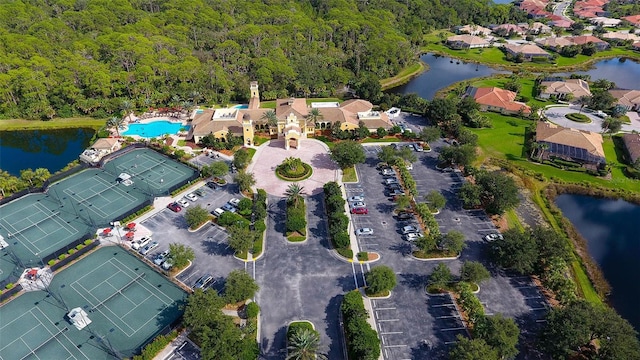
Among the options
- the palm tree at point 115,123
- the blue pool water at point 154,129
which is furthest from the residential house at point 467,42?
the palm tree at point 115,123

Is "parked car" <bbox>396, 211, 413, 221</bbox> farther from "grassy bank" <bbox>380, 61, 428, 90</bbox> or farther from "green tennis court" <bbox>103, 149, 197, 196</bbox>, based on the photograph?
"grassy bank" <bbox>380, 61, 428, 90</bbox>

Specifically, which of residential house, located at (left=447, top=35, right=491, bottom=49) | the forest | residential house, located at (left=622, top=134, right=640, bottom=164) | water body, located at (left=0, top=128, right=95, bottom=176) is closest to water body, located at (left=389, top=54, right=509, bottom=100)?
the forest

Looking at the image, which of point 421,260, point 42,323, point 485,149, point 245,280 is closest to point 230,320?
point 245,280

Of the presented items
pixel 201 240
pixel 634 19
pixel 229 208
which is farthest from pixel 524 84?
pixel 634 19

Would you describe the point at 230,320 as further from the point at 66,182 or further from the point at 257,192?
the point at 66,182

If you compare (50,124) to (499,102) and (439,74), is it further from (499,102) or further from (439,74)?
(439,74)

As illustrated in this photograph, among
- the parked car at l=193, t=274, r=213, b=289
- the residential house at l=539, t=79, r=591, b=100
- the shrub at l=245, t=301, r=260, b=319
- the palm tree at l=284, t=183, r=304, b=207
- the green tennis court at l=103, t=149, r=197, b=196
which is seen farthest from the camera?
the residential house at l=539, t=79, r=591, b=100
